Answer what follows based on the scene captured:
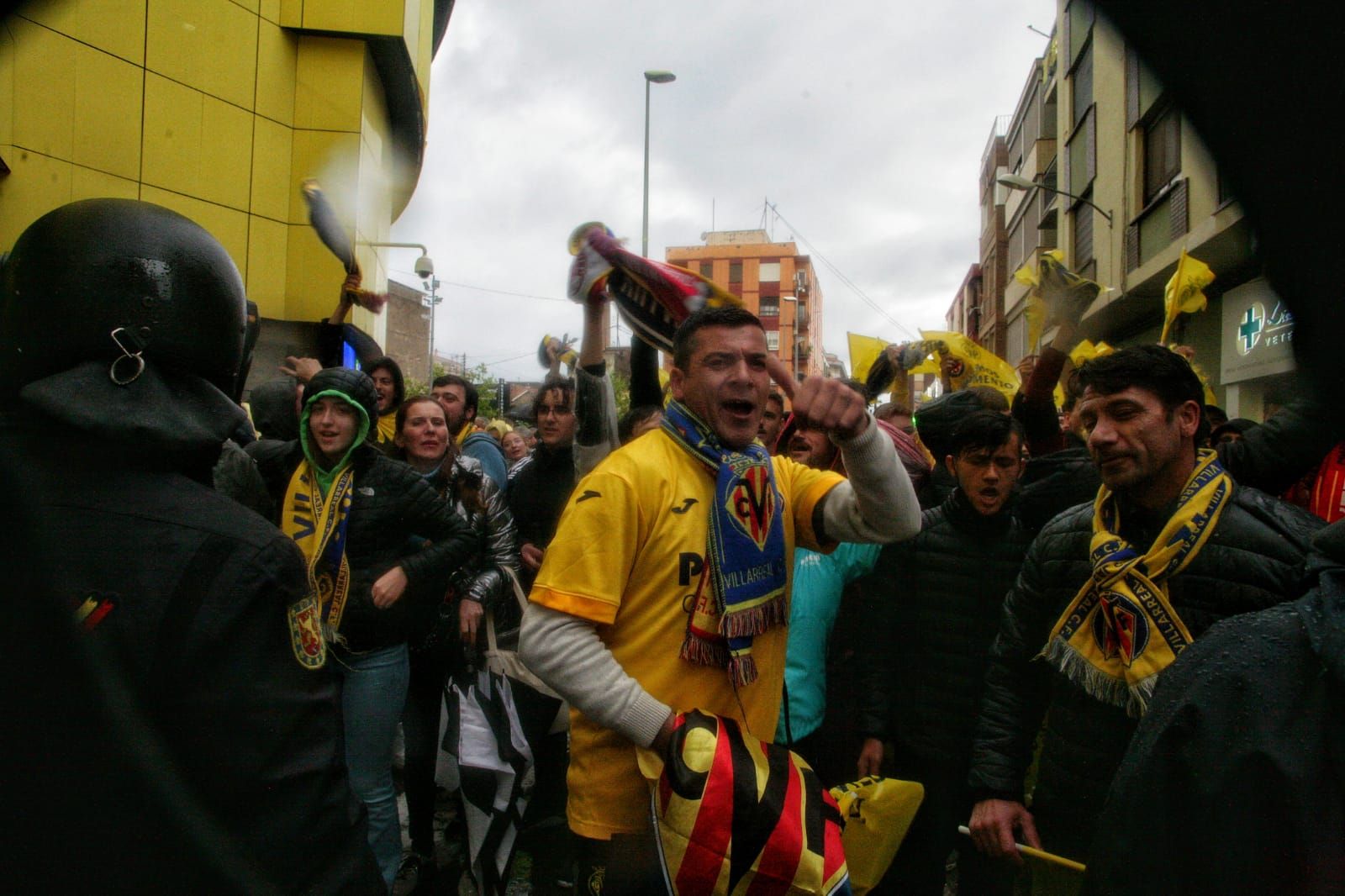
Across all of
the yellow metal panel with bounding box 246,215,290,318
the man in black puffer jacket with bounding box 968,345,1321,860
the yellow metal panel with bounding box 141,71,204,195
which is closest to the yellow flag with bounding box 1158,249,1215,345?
the man in black puffer jacket with bounding box 968,345,1321,860

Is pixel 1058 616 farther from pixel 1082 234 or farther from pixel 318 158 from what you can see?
pixel 1082 234

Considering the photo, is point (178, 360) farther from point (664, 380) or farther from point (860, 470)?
point (664, 380)

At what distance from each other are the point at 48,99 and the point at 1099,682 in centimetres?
836

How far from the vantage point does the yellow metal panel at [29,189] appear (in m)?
4.58

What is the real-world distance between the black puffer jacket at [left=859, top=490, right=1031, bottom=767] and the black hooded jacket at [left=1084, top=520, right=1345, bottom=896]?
1771mm

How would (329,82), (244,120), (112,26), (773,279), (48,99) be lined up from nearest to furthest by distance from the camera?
(48,99)
(112,26)
(244,120)
(329,82)
(773,279)

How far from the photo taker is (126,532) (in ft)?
3.65

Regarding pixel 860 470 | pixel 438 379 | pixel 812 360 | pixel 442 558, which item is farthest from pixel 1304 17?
pixel 812 360

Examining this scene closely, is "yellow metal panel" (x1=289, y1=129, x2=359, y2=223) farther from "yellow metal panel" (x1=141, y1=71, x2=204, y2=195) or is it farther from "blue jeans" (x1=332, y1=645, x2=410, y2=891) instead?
"blue jeans" (x1=332, y1=645, x2=410, y2=891)

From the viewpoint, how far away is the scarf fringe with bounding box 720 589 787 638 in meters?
2.03

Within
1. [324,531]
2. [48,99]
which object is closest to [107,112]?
[48,99]

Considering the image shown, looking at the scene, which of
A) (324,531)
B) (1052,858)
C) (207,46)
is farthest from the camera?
(207,46)

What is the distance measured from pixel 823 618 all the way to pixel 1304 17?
2517 millimetres

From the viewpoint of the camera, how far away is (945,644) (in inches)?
117
